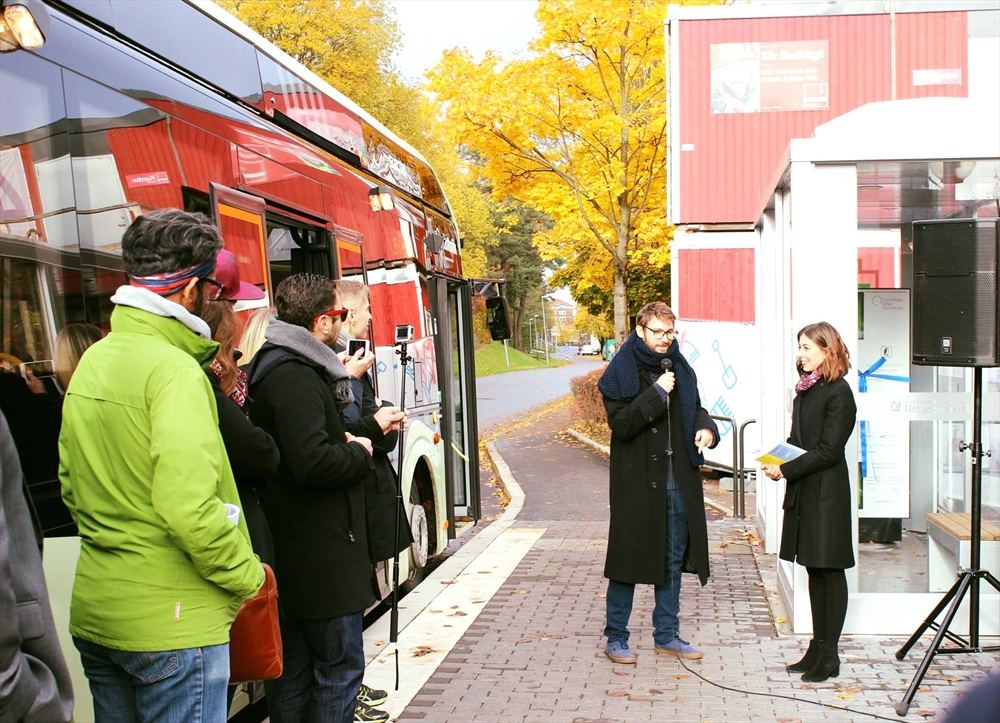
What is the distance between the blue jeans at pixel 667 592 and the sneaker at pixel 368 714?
1.48 m

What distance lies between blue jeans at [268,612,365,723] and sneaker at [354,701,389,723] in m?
0.95

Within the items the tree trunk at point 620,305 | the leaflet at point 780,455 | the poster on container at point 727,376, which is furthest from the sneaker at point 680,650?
the tree trunk at point 620,305

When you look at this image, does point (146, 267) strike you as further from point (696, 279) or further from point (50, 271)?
point (696, 279)

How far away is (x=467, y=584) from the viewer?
7.82 metres

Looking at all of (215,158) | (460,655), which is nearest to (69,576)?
(215,158)

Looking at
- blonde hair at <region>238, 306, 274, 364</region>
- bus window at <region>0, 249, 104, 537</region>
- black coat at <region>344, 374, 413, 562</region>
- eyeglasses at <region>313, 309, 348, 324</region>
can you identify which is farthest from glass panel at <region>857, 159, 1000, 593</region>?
bus window at <region>0, 249, 104, 537</region>

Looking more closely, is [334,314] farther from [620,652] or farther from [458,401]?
[458,401]

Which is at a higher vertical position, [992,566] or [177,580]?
[177,580]

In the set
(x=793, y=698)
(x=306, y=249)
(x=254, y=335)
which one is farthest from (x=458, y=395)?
(x=254, y=335)

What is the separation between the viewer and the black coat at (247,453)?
299cm

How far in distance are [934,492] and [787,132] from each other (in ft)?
27.4

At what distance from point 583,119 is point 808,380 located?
13715mm

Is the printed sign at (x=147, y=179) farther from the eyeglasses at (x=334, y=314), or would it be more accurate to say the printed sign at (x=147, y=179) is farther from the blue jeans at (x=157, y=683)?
the blue jeans at (x=157, y=683)

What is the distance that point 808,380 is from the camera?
545 centimetres
